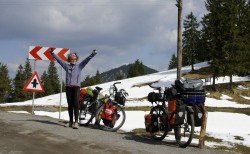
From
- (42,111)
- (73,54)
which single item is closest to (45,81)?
(42,111)

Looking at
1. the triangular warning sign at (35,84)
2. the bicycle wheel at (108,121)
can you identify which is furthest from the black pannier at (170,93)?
the triangular warning sign at (35,84)

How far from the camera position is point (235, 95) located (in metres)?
42.1

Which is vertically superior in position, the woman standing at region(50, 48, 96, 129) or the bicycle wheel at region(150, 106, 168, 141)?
the woman standing at region(50, 48, 96, 129)

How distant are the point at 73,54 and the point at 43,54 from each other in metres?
4.18

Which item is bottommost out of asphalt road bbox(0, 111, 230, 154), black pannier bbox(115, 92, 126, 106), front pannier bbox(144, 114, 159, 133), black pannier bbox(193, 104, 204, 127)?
asphalt road bbox(0, 111, 230, 154)

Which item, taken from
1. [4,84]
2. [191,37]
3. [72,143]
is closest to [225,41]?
[191,37]

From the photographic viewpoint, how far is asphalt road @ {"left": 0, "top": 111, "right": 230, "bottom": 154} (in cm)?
729

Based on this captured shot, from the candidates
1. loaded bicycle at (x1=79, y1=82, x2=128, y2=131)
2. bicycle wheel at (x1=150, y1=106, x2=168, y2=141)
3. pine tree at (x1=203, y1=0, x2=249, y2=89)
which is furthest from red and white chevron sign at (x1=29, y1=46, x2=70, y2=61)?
pine tree at (x1=203, y1=0, x2=249, y2=89)

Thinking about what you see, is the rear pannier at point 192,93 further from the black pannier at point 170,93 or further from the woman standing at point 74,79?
the woman standing at point 74,79

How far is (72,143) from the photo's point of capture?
7.97m

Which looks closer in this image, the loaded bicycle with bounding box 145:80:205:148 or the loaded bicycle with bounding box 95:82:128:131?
the loaded bicycle with bounding box 145:80:205:148

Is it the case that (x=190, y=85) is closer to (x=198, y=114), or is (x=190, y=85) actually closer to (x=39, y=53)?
(x=198, y=114)

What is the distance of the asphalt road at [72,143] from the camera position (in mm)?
7293

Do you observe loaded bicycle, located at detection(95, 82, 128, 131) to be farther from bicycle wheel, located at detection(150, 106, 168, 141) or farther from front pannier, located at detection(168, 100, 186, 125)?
front pannier, located at detection(168, 100, 186, 125)
